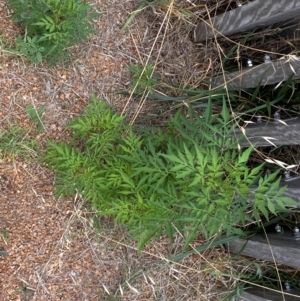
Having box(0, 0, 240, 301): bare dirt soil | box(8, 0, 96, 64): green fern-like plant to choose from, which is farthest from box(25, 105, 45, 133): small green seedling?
box(8, 0, 96, 64): green fern-like plant

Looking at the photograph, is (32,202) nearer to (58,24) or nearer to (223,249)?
(58,24)

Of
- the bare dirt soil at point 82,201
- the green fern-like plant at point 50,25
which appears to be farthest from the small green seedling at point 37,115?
the green fern-like plant at point 50,25

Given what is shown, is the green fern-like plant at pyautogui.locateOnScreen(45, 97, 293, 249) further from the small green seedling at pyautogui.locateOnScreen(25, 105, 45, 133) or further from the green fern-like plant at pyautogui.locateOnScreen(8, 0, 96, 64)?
the green fern-like plant at pyautogui.locateOnScreen(8, 0, 96, 64)

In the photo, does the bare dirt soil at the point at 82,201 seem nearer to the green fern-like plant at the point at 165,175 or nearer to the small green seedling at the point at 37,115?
the small green seedling at the point at 37,115

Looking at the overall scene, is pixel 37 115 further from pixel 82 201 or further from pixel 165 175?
pixel 165 175

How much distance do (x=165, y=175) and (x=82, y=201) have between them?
2.22 ft

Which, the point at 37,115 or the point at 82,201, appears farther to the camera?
the point at 82,201

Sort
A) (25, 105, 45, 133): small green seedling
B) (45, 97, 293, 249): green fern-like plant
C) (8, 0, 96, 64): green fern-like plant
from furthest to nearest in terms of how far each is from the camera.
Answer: (25, 105, 45, 133): small green seedling, (8, 0, 96, 64): green fern-like plant, (45, 97, 293, 249): green fern-like plant

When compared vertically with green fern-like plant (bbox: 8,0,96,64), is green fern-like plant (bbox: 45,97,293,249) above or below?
below

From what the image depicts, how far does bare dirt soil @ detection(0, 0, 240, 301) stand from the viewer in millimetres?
2531

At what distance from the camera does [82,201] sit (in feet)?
8.63

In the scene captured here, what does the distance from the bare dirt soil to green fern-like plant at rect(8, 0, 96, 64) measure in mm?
111

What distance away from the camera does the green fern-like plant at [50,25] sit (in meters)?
2.23

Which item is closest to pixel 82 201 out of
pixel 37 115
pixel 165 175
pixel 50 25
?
pixel 37 115
